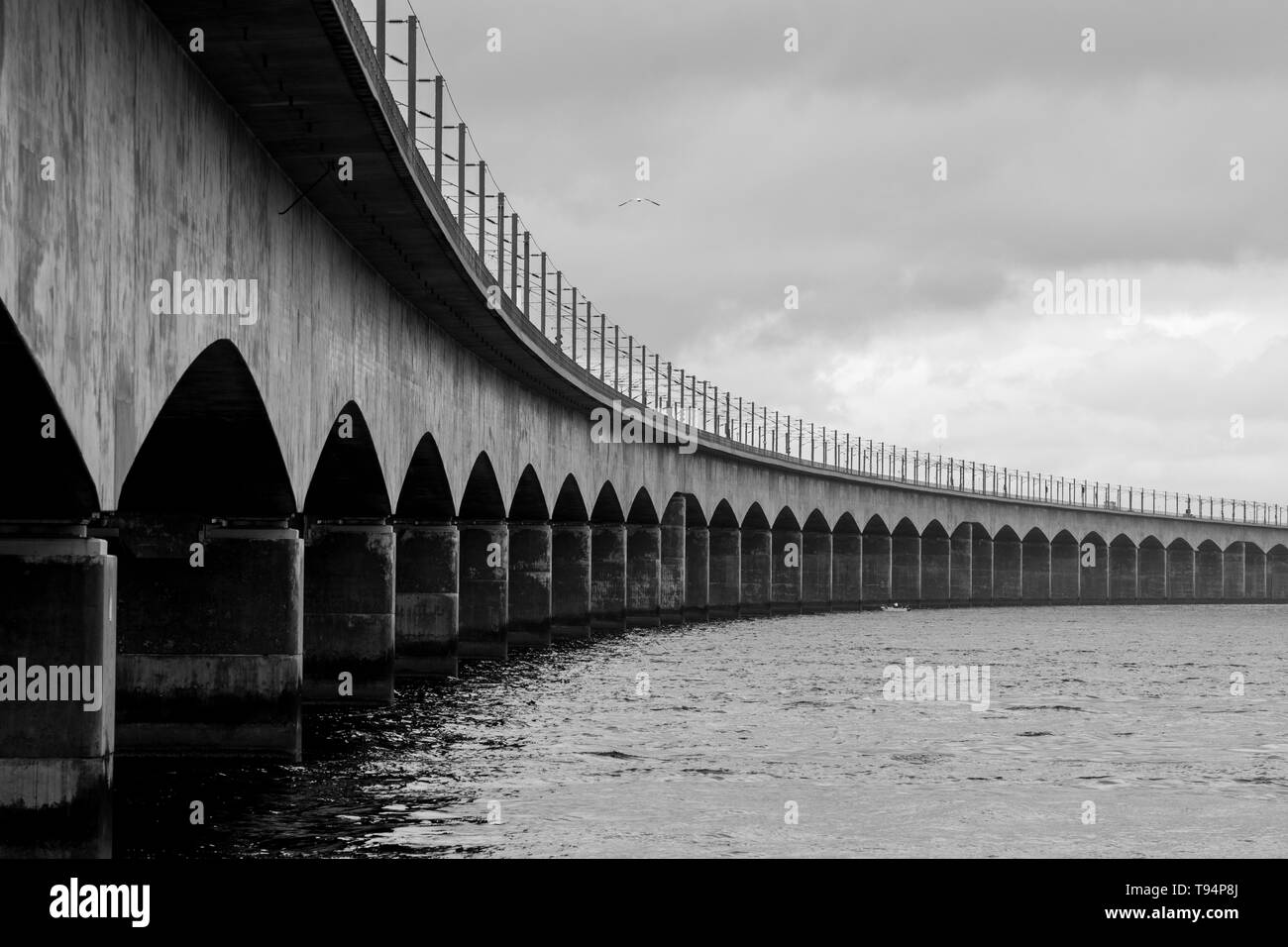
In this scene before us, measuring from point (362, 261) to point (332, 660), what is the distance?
9553 millimetres

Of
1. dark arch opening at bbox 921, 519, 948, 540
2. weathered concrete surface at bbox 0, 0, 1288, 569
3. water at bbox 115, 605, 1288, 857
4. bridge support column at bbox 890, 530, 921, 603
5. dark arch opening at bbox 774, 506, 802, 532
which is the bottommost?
water at bbox 115, 605, 1288, 857

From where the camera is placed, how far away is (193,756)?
79.3 ft

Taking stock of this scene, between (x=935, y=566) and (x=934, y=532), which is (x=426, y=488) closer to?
(x=935, y=566)

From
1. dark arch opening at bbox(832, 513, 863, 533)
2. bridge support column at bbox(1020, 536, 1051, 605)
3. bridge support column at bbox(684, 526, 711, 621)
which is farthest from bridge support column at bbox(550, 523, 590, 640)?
bridge support column at bbox(1020, 536, 1051, 605)

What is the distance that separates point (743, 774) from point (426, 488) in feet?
54.1

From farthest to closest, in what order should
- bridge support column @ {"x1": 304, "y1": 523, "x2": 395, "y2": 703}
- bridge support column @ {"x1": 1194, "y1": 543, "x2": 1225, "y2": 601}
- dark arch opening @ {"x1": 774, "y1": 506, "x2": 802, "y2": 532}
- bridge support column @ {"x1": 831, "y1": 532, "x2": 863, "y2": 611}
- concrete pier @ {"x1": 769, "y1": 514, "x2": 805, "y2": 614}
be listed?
bridge support column @ {"x1": 1194, "y1": 543, "x2": 1225, "y2": 601}, bridge support column @ {"x1": 831, "y1": 532, "x2": 863, "y2": 611}, concrete pier @ {"x1": 769, "y1": 514, "x2": 805, "y2": 614}, dark arch opening @ {"x1": 774, "y1": 506, "x2": 802, "y2": 532}, bridge support column @ {"x1": 304, "y1": 523, "x2": 395, "y2": 703}

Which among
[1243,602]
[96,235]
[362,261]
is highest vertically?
[362,261]

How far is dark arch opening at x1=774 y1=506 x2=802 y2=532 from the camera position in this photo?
3703 inches

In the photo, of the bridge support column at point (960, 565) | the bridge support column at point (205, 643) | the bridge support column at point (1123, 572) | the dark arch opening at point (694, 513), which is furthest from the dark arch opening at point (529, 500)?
the bridge support column at point (1123, 572)

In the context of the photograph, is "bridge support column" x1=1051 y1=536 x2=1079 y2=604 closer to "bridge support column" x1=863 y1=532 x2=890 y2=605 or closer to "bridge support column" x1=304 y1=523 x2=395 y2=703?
"bridge support column" x1=863 y1=532 x2=890 y2=605

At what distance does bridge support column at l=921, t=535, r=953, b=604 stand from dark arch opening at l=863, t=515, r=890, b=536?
613cm

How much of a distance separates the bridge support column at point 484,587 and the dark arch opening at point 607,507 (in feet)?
40.5
